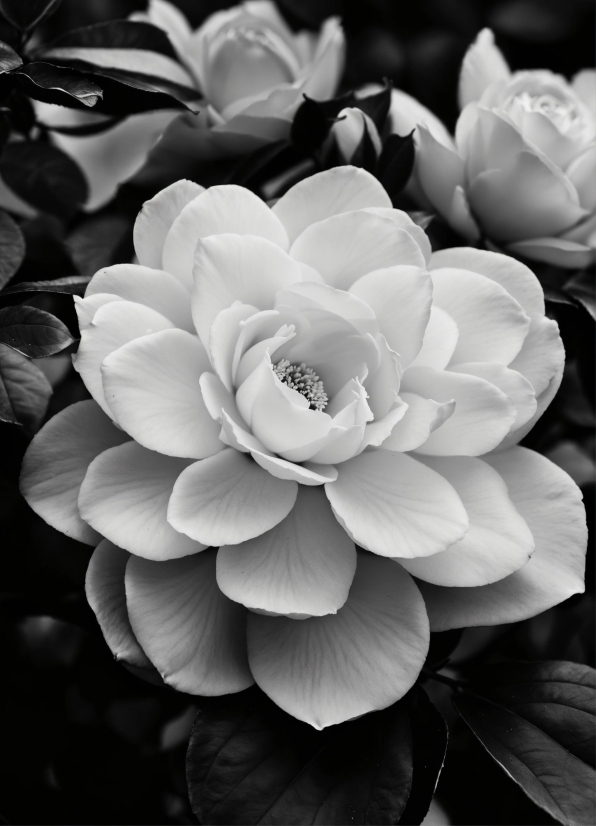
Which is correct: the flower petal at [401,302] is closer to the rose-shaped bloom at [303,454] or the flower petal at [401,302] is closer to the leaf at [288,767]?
the rose-shaped bloom at [303,454]

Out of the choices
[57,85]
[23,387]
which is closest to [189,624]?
[23,387]

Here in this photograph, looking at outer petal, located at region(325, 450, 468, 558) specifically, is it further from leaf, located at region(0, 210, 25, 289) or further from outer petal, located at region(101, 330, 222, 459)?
leaf, located at region(0, 210, 25, 289)

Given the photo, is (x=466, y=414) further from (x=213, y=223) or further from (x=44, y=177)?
(x=44, y=177)

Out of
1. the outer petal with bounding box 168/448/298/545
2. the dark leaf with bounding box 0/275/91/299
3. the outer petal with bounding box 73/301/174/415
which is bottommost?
the outer petal with bounding box 168/448/298/545

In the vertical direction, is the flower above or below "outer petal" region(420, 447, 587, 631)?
above

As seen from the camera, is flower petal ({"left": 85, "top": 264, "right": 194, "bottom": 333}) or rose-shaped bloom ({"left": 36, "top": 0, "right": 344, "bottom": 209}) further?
rose-shaped bloom ({"left": 36, "top": 0, "right": 344, "bottom": 209})

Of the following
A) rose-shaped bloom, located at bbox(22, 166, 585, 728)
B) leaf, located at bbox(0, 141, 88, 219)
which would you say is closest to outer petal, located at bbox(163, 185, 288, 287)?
rose-shaped bloom, located at bbox(22, 166, 585, 728)
